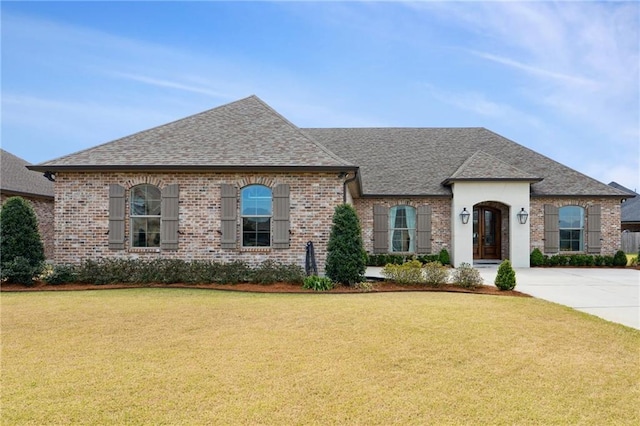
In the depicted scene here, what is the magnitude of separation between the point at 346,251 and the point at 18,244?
886 cm

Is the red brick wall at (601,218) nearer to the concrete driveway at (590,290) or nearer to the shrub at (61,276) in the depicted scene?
the concrete driveway at (590,290)

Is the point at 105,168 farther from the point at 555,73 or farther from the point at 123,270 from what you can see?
the point at 555,73

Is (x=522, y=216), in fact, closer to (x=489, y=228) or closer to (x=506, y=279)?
(x=489, y=228)

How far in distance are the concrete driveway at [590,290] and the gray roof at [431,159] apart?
441 centimetres

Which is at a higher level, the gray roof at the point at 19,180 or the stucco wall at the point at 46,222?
the gray roof at the point at 19,180

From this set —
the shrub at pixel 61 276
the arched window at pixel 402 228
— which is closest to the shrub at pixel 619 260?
the arched window at pixel 402 228

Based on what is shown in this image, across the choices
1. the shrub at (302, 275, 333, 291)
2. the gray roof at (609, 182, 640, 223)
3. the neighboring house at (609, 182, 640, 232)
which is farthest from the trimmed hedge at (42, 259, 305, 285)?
the gray roof at (609, 182, 640, 223)

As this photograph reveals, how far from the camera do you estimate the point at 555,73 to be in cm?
1514

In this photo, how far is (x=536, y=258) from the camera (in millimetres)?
15891

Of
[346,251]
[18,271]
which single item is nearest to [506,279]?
[346,251]

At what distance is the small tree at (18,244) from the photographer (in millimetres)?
9820

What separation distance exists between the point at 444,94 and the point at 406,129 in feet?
9.20

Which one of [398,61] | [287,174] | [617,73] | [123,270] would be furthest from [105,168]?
[617,73]

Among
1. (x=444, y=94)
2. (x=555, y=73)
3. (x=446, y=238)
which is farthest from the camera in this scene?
(x=444, y=94)
